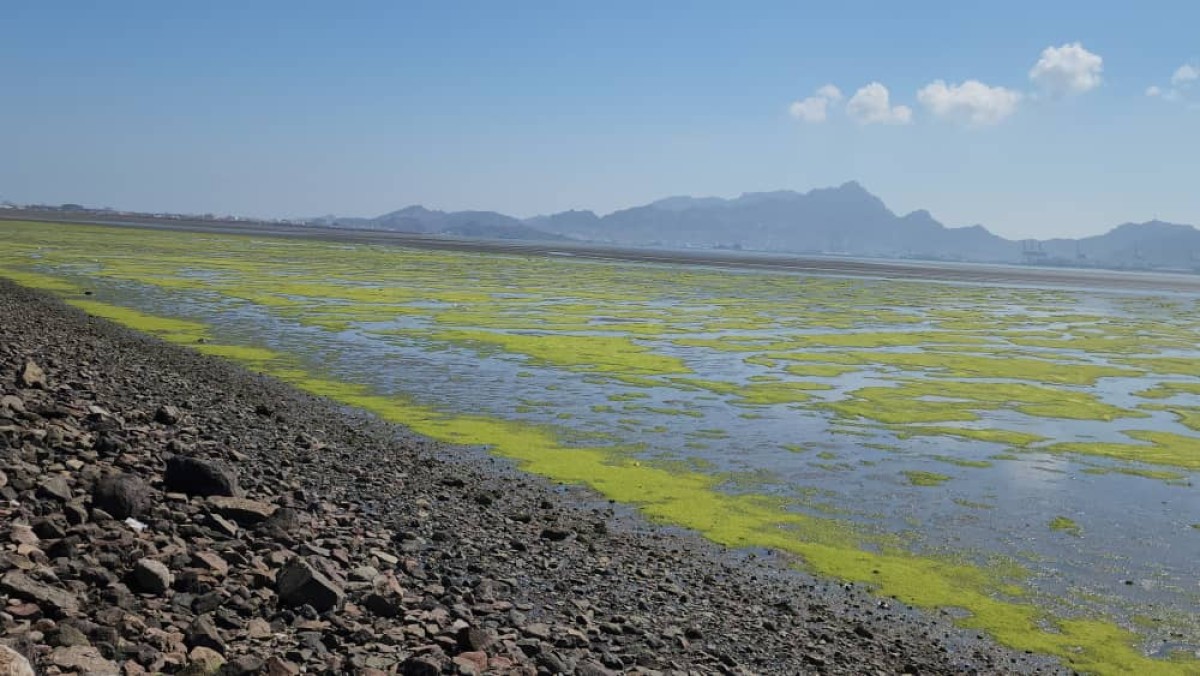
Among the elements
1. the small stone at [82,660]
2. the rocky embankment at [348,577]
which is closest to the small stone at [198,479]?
the rocky embankment at [348,577]

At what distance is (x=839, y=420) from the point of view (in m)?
20.0

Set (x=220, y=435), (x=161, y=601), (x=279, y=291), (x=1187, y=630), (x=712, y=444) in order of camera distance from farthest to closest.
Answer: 1. (x=279, y=291)
2. (x=712, y=444)
3. (x=220, y=435)
4. (x=1187, y=630)
5. (x=161, y=601)

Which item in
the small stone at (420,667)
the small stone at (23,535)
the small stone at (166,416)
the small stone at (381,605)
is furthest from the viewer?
the small stone at (166,416)

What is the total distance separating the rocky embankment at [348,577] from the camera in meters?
6.70

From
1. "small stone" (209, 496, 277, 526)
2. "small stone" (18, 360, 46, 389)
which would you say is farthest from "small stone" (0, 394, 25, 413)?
"small stone" (209, 496, 277, 526)

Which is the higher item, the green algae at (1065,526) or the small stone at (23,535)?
the small stone at (23,535)

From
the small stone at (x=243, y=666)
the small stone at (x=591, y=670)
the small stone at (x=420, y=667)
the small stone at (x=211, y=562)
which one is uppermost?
the small stone at (x=211, y=562)

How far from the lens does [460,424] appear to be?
58.6ft

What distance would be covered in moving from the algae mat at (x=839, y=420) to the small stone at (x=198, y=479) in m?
5.66

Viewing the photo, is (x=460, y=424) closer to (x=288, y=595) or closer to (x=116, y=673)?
(x=288, y=595)

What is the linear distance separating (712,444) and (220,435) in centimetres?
847

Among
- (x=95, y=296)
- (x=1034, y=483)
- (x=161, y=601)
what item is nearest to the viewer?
(x=161, y=601)

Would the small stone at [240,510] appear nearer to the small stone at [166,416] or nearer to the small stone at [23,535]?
the small stone at [23,535]

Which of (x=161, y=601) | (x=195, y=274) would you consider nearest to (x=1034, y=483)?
(x=161, y=601)
